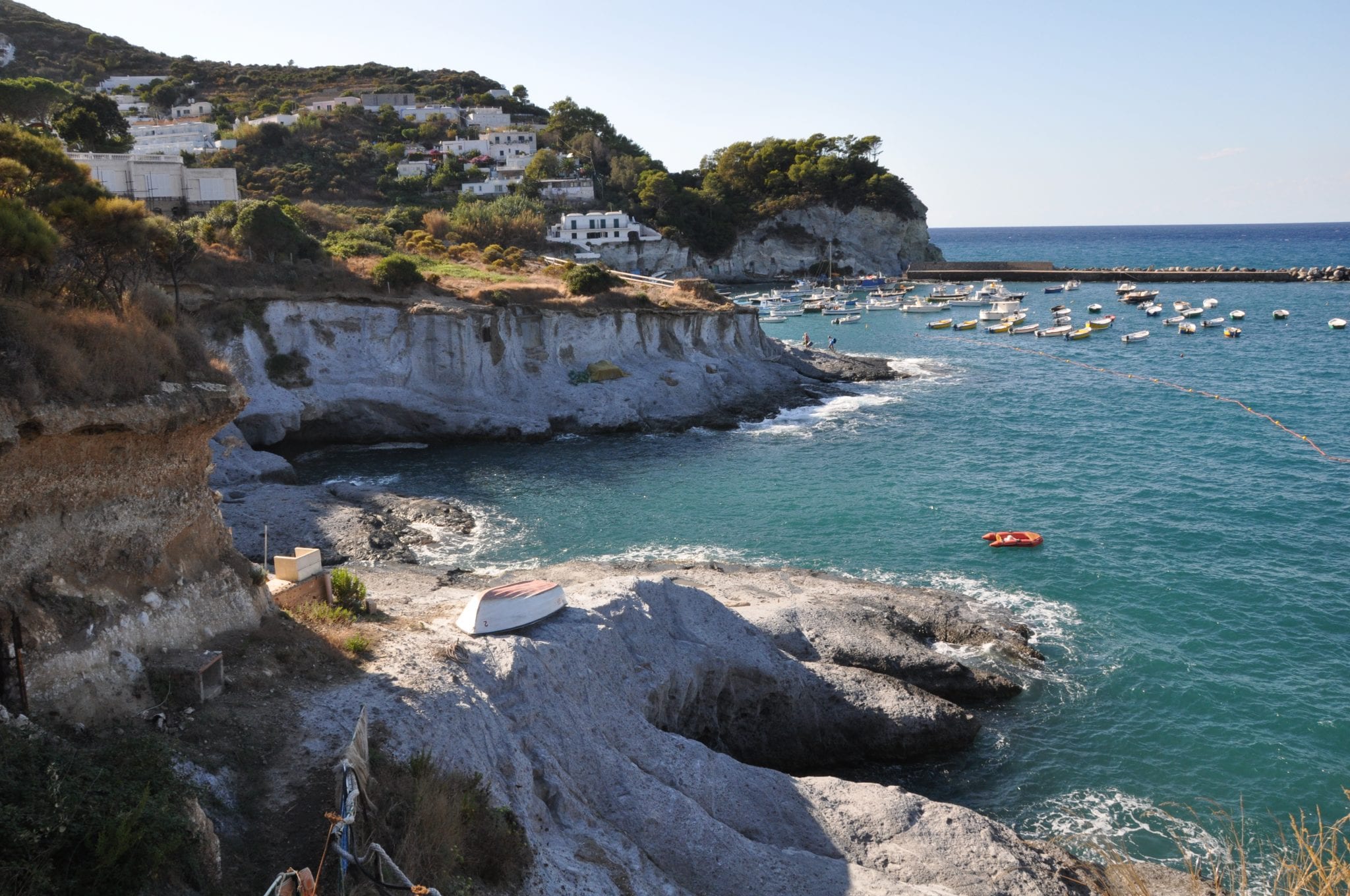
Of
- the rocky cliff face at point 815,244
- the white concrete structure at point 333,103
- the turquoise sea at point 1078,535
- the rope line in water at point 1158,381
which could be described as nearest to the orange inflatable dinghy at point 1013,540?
the turquoise sea at point 1078,535

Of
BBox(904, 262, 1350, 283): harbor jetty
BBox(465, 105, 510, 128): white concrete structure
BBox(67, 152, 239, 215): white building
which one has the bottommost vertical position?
BBox(904, 262, 1350, 283): harbor jetty

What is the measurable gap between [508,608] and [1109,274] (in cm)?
13372

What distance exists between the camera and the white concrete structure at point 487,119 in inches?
5561

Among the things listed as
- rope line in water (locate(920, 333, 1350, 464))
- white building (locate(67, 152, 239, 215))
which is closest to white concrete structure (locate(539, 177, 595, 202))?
rope line in water (locate(920, 333, 1350, 464))

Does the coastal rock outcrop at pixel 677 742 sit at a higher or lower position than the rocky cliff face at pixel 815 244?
lower

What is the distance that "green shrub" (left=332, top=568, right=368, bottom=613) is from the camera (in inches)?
819

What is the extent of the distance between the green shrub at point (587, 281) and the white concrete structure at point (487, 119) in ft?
292

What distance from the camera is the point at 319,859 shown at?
11.7 meters

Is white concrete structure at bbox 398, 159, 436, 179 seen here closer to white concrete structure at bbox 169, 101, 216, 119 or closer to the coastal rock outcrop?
white concrete structure at bbox 169, 101, 216, 119

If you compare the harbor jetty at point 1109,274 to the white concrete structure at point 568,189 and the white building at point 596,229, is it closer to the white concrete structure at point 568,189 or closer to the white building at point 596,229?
the white building at point 596,229

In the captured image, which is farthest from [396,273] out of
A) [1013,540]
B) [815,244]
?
[815,244]

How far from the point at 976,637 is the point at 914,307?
8332 cm

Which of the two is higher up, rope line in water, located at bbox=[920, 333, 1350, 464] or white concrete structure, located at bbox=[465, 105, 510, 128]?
white concrete structure, located at bbox=[465, 105, 510, 128]

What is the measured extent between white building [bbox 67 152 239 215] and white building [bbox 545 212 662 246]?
134ft
